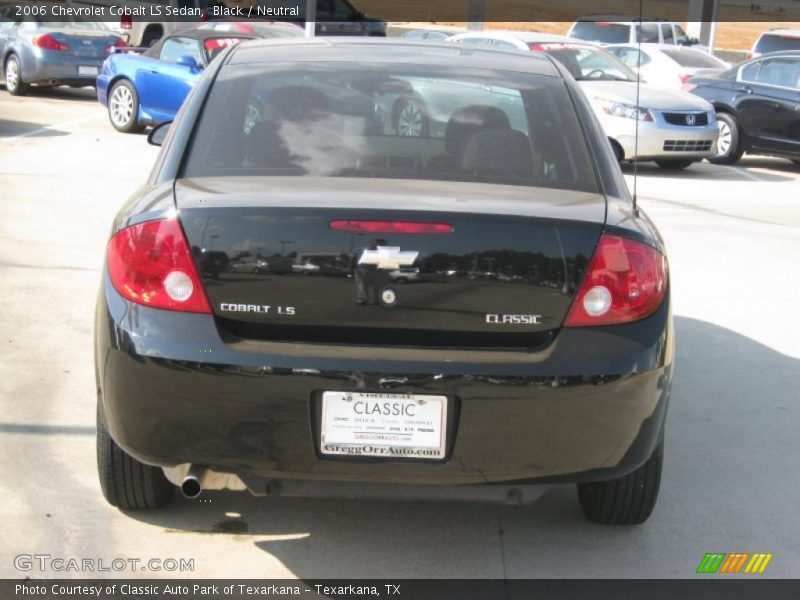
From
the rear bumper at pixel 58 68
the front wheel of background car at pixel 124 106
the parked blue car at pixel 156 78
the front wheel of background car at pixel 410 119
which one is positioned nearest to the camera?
the front wheel of background car at pixel 410 119

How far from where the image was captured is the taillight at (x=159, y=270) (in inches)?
144

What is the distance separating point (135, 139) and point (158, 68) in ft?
3.28

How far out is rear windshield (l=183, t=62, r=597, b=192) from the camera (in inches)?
166

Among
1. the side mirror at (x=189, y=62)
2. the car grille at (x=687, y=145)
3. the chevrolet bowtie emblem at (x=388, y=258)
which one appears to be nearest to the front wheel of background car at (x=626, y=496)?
the chevrolet bowtie emblem at (x=388, y=258)

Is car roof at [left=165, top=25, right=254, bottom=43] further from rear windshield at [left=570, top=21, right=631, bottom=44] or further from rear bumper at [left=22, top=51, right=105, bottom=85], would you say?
rear windshield at [left=570, top=21, right=631, bottom=44]

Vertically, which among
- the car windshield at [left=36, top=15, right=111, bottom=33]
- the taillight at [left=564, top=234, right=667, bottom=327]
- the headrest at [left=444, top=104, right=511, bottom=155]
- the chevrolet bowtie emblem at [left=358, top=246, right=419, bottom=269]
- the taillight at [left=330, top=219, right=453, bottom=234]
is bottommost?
the car windshield at [left=36, top=15, right=111, bottom=33]

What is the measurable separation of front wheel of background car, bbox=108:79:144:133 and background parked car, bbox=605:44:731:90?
882cm

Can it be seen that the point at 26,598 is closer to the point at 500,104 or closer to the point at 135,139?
the point at 500,104

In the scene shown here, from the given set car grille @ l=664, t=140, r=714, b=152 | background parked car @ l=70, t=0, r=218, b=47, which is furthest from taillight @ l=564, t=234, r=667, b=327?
background parked car @ l=70, t=0, r=218, b=47

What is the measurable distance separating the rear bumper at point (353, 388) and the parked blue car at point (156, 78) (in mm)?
12652

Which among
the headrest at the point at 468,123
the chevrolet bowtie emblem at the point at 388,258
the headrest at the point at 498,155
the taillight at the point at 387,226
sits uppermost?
the headrest at the point at 468,123

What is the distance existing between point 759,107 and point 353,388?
1402cm

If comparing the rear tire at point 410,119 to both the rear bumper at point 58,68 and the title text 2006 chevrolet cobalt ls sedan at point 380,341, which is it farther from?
the rear bumper at point 58,68

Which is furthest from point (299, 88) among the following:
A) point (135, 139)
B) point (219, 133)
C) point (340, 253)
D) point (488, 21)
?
point (488, 21)
